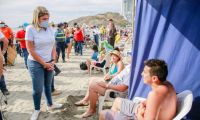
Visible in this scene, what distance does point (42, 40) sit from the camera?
15.2 ft

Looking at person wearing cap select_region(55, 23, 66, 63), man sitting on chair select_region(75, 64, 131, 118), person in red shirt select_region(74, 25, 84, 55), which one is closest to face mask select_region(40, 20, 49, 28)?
man sitting on chair select_region(75, 64, 131, 118)

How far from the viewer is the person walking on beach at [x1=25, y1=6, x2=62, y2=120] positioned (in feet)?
14.9

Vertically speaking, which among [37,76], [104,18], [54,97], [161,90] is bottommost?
[104,18]

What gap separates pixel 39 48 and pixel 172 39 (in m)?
1.90

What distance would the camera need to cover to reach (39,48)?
4.67 metres

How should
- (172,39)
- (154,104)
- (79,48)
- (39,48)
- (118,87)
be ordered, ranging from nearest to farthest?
1. (154,104)
2. (172,39)
3. (39,48)
4. (118,87)
5. (79,48)

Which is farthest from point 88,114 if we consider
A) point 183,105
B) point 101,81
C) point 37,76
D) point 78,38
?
point 78,38

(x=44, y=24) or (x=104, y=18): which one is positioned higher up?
(x=44, y=24)

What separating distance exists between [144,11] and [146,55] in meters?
0.63

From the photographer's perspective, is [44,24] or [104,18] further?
[104,18]

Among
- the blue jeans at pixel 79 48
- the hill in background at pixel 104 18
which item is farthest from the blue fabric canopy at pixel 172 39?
the hill in background at pixel 104 18

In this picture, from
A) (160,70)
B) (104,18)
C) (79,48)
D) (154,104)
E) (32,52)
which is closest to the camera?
(154,104)

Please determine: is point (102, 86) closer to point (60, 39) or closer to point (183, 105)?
point (183, 105)

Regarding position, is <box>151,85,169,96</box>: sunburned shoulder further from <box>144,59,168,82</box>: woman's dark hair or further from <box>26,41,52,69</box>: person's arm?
<box>26,41,52,69</box>: person's arm
